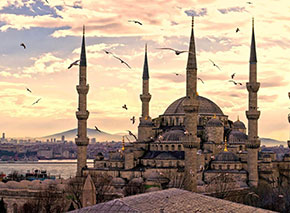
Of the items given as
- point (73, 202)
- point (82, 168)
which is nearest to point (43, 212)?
point (73, 202)

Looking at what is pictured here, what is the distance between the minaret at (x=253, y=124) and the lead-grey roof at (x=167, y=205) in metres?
28.7

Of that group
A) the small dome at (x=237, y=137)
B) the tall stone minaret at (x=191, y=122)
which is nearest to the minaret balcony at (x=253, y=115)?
the small dome at (x=237, y=137)

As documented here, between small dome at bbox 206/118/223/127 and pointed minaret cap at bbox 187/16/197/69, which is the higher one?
pointed minaret cap at bbox 187/16/197/69

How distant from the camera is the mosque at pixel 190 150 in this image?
148 feet

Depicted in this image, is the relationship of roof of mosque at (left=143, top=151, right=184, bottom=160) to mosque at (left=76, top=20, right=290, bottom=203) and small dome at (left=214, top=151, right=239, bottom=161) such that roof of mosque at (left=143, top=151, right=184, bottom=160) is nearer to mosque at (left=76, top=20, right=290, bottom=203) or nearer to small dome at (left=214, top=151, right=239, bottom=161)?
mosque at (left=76, top=20, right=290, bottom=203)

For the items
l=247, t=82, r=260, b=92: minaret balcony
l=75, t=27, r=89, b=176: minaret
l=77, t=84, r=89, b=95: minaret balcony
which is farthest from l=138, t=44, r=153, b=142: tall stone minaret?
l=247, t=82, r=260, b=92: minaret balcony

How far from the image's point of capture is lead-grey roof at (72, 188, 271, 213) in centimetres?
1678

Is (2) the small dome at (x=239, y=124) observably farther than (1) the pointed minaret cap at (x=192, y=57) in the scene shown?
Yes

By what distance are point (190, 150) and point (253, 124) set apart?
21.8ft

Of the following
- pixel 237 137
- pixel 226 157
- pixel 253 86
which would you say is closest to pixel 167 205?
pixel 253 86

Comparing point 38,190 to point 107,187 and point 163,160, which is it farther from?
point 163,160

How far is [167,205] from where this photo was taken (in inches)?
690

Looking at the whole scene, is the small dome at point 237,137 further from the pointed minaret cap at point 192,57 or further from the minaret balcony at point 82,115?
the minaret balcony at point 82,115

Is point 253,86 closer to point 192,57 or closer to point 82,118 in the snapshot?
point 192,57
